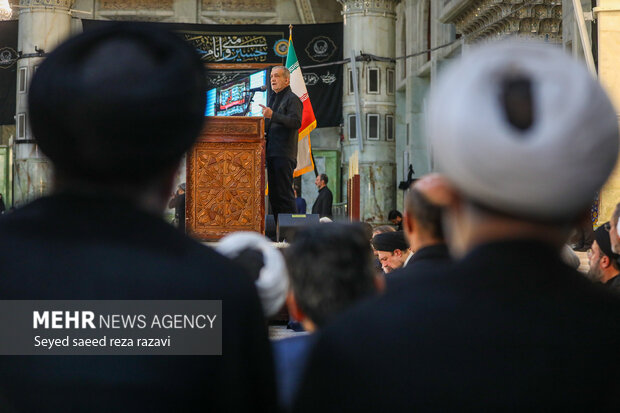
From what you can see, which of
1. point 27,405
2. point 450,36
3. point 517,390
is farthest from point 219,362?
point 450,36

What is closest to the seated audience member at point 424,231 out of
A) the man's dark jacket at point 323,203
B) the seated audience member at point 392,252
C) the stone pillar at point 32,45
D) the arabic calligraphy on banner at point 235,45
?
the seated audience member at point 392,252

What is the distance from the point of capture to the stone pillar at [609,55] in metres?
9.92

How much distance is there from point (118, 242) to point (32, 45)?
69.4ft

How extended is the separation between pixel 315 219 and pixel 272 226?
2.06ft

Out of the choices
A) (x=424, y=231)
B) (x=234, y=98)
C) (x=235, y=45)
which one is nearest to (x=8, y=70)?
(x=235, y=45)

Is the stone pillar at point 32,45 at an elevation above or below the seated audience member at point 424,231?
above

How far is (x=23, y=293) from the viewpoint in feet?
3.67

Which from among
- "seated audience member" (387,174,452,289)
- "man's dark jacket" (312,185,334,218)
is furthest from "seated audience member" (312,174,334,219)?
"seated audience member" (387,174,452,289)

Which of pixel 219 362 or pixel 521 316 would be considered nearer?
pixel 521 316

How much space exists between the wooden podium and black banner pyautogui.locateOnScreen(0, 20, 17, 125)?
14917 mm

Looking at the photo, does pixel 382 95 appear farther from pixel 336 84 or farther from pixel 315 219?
pixel 315 219

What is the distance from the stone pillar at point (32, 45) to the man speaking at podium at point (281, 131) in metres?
13.8

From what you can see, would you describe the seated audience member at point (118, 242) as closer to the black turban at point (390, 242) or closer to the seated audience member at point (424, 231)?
the seated audience member at point (424, 231)

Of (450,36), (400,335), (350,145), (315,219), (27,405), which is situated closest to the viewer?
(400,335)
